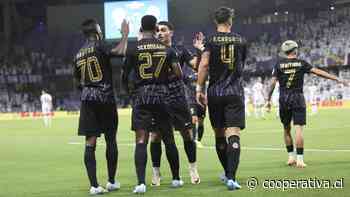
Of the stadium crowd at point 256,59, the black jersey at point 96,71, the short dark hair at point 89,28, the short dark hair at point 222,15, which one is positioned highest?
the stadium crowd at point 256,59

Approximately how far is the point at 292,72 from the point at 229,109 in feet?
11.7

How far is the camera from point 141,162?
32.7 ft

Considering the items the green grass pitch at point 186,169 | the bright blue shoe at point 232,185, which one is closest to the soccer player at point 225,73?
the bright blue shoe at point 232,185

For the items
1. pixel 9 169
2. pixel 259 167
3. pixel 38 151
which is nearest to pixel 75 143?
pixel 38 151

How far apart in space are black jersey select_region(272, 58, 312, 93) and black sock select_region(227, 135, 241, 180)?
3705 millimetres

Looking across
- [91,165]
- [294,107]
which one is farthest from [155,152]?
[294,107]

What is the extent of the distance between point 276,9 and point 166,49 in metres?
53.7

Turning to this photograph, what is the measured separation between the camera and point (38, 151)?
19844 millimetres

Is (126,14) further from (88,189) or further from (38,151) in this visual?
(88,189)

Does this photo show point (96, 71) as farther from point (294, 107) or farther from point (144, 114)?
point (294, 107)

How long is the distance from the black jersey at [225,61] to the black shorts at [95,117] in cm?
148

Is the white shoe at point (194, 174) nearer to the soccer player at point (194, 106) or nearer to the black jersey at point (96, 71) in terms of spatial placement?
the black jersey at point (96, 71)

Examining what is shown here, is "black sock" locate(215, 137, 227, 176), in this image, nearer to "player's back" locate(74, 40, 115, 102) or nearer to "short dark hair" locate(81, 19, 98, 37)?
"player's back" locate(74, 40, 115, 102)

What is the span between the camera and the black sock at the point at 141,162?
9.93 m
